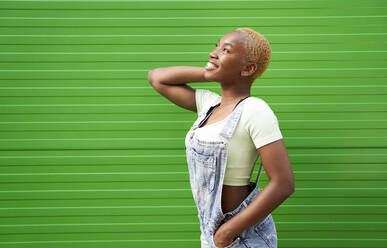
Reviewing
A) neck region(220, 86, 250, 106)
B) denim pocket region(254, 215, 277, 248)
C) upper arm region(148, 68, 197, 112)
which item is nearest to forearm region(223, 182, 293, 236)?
denim pocket region(254, 215, 277, 248)

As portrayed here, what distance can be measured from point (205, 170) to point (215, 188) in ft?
0.31

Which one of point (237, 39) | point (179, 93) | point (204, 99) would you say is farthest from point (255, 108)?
point (179, 93)

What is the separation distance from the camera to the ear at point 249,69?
162 cm

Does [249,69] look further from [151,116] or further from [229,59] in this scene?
[151,116]

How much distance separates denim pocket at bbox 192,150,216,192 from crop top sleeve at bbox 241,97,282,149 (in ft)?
0.69

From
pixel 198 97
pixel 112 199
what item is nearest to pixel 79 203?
pixel 112 199

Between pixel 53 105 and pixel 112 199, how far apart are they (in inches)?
33.8

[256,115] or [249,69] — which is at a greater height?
[249,69]

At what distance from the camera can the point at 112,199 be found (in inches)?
106

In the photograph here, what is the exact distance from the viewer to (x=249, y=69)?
1.63m

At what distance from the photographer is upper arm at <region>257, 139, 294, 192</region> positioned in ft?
4.81

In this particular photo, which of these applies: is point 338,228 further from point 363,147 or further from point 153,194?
point 153,194

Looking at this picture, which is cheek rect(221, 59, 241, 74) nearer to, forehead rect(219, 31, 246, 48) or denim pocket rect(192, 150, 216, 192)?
forehead rect(219, 31, 246, 48)

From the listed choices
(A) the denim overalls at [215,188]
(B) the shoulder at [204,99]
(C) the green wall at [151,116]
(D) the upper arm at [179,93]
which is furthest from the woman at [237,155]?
(C) the green wall at [151,116]
